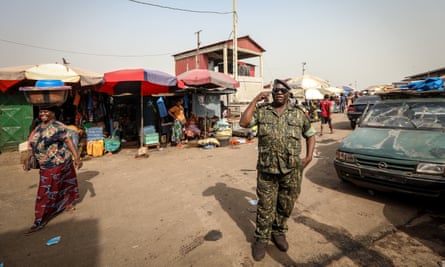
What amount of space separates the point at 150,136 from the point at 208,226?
Result: 6.15 m

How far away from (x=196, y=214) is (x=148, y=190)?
1.60m

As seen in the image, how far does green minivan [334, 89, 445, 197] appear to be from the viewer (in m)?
3.28

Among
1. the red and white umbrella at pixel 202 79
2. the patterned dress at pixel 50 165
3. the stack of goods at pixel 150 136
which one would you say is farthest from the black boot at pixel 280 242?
the stack of goods at pixel 150 136

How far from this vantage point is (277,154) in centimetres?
243

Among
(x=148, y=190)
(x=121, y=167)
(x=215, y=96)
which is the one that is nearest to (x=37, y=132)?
(x=148, y=190)

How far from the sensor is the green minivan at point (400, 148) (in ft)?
10.8

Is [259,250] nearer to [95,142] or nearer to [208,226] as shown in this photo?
[208,226]

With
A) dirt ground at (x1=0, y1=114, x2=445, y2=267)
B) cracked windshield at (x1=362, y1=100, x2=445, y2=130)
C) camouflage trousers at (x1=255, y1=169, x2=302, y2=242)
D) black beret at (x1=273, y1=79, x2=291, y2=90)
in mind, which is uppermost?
black beret at (x1=273, y1=79, x2=291, y2=90)

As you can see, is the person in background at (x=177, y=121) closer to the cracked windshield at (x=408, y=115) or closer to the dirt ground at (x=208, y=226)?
the dirt ground at (x=208, y=226)

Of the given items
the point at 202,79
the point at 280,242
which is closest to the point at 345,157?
the point at 280,242

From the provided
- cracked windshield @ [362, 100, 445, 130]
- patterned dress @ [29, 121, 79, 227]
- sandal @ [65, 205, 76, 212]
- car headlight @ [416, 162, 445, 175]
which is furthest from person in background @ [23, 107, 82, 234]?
cracked windshield @ [362, 100, 445, 130]

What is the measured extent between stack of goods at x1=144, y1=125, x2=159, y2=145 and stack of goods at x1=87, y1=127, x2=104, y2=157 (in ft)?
4.94

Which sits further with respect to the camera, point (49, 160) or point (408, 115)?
point (408, 115)

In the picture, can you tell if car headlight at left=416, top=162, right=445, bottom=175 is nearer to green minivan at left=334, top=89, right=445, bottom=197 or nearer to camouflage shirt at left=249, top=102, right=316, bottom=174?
green minivan at left=334, top=89, right=445, bottom=197
